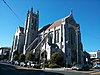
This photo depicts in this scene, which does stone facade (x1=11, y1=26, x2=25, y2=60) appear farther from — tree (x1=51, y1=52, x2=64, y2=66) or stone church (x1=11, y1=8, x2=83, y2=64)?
tree (x1=51, y1=52, x2=64, y2=66)

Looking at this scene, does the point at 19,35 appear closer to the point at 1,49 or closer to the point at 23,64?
the point at 23,64

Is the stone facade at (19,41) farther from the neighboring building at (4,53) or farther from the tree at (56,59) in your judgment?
the tree at (56,59)

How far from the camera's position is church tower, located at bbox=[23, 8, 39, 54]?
7181cm

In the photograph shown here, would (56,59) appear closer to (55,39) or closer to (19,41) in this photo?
(55,39)

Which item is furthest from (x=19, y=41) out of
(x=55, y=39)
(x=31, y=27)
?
(x=55, y=39)

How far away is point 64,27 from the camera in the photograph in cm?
5819

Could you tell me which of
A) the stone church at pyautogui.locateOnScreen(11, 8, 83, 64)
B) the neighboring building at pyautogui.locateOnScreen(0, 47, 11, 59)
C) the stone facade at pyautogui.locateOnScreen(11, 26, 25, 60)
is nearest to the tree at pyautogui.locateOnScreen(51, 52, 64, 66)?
the stone church at pyautogui.locateOnScreen(11, 8, 83, 64)

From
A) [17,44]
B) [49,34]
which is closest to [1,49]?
[17,44]

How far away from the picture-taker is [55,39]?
61.5m

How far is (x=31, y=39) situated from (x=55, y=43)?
1705 cm

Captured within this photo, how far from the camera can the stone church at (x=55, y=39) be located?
55.2 m

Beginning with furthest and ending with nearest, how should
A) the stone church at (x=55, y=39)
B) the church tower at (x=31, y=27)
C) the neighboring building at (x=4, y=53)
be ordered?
1. the neighboring building at (x=4, y=53)
2. the church tower at (x=31, y=27)
3. the stone church at (x=55, y=39)

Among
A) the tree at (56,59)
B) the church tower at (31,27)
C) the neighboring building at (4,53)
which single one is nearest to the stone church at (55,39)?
the church tower at (31,27)

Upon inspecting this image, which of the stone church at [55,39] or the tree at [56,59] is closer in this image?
the tree at [56,59]
